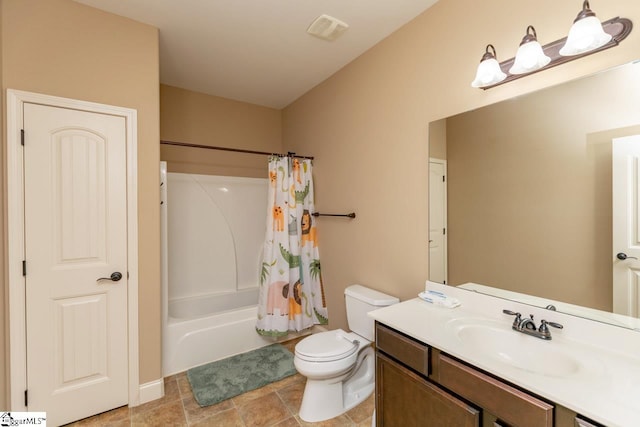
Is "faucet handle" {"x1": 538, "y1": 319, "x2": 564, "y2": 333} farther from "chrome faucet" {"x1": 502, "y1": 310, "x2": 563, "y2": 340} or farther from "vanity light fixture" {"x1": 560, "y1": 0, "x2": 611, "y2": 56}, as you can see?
"vanity light fixture" {"x1": 560, "y1": 0, "x2": 611, "y2": 56}

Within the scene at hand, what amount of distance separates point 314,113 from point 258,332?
2.25 meters

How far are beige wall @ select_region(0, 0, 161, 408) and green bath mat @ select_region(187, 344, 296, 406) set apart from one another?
0.35m

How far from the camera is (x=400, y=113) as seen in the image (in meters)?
1.99

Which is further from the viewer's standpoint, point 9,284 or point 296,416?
point 296,416

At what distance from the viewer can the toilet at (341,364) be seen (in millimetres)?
1759

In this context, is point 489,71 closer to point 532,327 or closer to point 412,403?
point 532,327

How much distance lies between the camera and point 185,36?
2.11 meters

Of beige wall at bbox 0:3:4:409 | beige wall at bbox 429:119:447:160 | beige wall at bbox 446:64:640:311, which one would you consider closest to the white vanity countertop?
beige wall at bbox 446:64:640:311

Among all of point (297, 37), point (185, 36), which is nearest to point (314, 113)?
point (297, 37)

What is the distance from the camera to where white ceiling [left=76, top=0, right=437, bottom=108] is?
179 centimetres

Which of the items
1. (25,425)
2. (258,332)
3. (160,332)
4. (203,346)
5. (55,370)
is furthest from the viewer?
(258,332)

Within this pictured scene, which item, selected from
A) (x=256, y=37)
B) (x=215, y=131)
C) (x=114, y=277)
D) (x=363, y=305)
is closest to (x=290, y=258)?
(x=363, y=305)

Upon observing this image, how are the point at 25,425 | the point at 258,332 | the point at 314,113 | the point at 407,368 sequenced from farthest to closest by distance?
the point at 314,113, the point at 258,332, the point at 25,425, the point at 407,368

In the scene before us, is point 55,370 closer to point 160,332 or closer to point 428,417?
point 160,332
